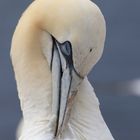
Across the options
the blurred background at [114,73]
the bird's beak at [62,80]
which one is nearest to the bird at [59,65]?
the bird's beak at [62,80]

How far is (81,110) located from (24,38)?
0.26 m

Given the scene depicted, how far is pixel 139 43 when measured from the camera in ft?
14.2

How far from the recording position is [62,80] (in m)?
2.06

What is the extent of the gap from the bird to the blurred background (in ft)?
5.10

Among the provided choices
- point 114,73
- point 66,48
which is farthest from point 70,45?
point 114,73

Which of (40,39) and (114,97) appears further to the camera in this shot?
(114,97)

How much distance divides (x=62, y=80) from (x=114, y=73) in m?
2.09

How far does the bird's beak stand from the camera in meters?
2.06

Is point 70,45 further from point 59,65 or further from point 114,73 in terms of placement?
point 114,73

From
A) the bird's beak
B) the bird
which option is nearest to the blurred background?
the bird

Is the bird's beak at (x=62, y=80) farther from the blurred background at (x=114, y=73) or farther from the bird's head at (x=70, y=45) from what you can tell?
the blurred background at (x=114, y=73)

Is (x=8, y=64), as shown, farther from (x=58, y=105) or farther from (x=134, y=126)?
(x=58, y=105)

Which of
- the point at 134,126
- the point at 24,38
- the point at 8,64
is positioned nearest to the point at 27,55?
the point at 24,38

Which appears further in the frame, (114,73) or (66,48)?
(114,73)
